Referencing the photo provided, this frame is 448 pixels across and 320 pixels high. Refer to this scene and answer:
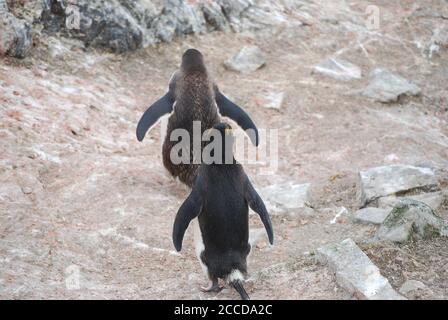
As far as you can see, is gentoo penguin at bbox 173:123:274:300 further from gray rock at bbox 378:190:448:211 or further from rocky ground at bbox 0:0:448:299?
gray rock at bbox 378:190:448:211

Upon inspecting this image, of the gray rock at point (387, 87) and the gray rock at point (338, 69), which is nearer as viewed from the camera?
the gray rock at point (387, 87)

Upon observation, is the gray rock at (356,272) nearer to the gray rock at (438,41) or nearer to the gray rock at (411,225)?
the gray rock at (411,225)

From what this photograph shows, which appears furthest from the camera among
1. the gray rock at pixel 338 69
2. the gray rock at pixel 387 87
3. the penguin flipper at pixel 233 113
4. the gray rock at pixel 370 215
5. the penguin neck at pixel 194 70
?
the gray rock at pixel 338 69

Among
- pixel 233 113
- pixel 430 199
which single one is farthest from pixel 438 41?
pixel 430 199

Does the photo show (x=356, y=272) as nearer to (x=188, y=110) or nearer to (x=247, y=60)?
(x=188, y=110)

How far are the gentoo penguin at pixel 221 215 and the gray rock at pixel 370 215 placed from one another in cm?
144

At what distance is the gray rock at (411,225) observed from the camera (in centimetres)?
483

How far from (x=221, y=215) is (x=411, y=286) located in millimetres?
1358

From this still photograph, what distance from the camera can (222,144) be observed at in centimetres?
470

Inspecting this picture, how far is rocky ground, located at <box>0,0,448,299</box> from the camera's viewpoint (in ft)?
15.4

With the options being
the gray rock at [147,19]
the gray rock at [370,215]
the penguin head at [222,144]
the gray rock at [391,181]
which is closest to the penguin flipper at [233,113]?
the gray rock at [391,181]

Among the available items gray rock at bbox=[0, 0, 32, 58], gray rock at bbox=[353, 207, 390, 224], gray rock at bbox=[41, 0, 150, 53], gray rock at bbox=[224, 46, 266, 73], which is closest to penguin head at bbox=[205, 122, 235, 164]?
gray rock at bbox=[353, 207, 390, 224]

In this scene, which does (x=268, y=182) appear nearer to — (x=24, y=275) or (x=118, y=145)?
(x=118, y=145)

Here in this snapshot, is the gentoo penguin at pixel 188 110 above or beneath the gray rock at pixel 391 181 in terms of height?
above
